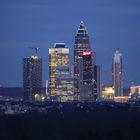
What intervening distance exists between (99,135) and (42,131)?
36.9ft

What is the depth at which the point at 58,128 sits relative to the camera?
4254 inches

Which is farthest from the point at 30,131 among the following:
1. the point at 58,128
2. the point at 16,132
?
the point at 58,128

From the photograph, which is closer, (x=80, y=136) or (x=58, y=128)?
(x=80, y=136)

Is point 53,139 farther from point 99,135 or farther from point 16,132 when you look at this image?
point 16,132

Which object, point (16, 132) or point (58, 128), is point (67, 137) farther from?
point (58, 128)

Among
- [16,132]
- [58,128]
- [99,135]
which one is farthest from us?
[58,128]

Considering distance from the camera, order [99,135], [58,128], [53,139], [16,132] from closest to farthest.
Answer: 1. [53,139]
2. [99,135]
3. [16,132]
4. [58,128]

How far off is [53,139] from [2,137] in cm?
485

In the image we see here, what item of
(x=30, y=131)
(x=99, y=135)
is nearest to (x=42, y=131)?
(x=30, y=131)

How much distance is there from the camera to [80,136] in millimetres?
87062

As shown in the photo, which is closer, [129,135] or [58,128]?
[129,135]

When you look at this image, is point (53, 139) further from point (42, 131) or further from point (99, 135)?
point (42, 131)

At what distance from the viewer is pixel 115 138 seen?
85312 millimetres

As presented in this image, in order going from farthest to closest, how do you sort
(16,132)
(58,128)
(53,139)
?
(58,128) → (16,132) → (53,139)
